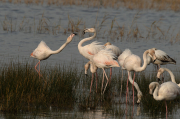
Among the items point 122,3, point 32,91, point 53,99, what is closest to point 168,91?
point 53,99

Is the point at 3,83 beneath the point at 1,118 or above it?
above

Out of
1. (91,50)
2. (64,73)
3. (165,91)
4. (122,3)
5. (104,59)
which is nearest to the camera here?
(165,91)

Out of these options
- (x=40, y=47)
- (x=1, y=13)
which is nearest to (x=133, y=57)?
(x=40, y=47)

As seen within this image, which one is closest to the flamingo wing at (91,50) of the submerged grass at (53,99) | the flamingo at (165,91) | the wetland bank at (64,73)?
the wetland bank at (64,73)

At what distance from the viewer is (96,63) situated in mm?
8938

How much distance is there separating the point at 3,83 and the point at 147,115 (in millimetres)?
3435

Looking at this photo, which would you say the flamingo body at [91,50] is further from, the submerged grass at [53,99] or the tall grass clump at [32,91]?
the tall grass clump at [32,91]

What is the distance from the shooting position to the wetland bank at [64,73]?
7.05 meters

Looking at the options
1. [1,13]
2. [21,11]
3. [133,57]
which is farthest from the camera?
[21,11]

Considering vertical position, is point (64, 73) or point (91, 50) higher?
point (91, 50)

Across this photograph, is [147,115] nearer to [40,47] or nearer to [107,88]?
[107,88]

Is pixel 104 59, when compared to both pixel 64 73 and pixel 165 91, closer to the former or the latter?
pixel 64 73

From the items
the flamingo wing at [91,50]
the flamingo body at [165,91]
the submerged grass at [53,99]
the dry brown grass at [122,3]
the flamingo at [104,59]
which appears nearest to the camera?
the submerged grass at [53,99]

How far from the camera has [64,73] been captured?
9.27 metres
